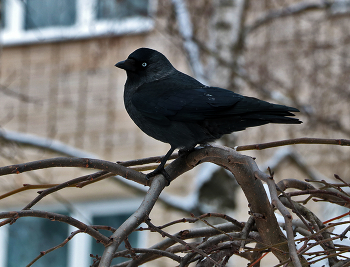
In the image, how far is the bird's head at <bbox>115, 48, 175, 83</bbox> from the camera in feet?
8.18

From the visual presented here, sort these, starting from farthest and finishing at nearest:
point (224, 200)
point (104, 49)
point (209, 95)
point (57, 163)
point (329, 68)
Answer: point (329, 68) < point (104, 49) < point (224, 200) < point (209, 95) < point (57, 163)

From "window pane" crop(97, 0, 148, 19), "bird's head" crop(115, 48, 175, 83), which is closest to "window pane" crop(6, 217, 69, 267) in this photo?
"window pane" crop(97, 0, 148, 19)

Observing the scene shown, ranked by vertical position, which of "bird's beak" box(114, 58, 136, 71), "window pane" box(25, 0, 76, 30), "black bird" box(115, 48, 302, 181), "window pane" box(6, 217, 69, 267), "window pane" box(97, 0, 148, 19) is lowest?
"window pane" box(6, 217, 69, 267)

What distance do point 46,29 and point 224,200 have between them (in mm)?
4110

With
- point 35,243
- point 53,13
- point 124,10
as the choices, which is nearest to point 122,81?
point 124,10

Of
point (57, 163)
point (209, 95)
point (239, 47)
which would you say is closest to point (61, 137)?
point (239, 47)

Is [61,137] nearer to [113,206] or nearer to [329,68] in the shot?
[113,206]

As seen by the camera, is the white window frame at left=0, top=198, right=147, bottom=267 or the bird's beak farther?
the white window frame at left=0, top=198, right=147, bottom=267

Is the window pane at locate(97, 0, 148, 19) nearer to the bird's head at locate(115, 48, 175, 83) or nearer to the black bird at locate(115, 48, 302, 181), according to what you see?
the bird's head at locate(115, 48, 175, 83)

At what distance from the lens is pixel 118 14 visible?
5.36 metres

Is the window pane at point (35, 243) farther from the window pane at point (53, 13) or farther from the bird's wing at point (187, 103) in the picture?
the bird's wing at point (187, 103)

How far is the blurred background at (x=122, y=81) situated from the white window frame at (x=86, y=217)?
16 millimetres

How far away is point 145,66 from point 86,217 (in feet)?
13.4

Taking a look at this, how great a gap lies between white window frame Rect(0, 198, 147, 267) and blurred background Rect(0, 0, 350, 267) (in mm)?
16
